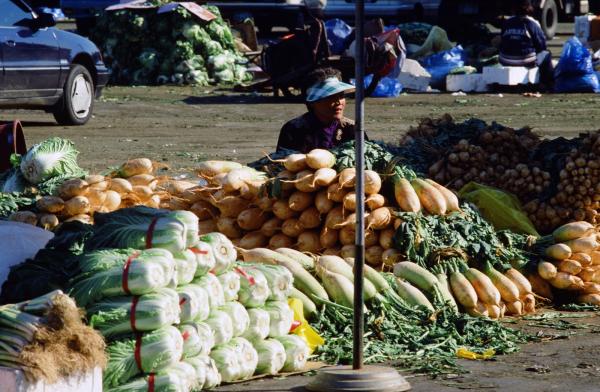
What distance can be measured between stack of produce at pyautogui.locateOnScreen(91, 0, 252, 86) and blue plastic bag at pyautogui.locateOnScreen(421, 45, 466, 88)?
3486 mm

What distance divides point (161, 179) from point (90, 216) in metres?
0.86

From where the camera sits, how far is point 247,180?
8.20 metres

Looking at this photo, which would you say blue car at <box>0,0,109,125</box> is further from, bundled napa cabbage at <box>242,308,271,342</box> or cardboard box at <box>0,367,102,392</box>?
cardboard box at <box>0,367,102,392</box>

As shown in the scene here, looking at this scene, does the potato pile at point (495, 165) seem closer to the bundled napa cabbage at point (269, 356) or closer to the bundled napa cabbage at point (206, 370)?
the bundled napa cabbage at point (269, 356)

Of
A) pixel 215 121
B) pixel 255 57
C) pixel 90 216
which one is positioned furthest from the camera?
pixel 255 57

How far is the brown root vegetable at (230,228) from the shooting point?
8164 millimetres

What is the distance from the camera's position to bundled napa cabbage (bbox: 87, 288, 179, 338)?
17.7 feet

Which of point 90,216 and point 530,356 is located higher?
point 90,216

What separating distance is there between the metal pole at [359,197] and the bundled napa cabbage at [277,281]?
611 millimetres

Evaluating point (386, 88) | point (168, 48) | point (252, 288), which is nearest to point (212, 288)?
point (252, 288)

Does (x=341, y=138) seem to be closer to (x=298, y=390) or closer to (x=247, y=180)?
(x=247, y=180)

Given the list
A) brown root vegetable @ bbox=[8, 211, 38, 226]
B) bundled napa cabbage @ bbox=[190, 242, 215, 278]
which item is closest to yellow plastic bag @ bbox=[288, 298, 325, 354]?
bundled napa cabbage @ bbox=[190, 242, 215, 278]

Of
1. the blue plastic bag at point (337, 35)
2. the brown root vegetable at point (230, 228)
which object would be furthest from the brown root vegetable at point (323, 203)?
the blue plastic bag at point (337, 35)

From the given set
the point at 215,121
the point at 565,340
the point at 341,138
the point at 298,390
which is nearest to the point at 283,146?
the point at 341,138
